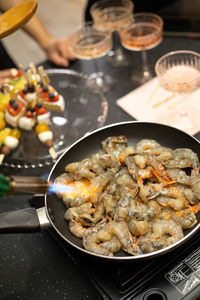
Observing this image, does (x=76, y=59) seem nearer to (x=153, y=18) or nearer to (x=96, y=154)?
(x=153, y=18)

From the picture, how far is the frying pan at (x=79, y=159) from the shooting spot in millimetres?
1075

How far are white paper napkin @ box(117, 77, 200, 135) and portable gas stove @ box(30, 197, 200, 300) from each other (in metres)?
0.64

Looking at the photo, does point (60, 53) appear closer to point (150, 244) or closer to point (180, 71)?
point (180, 71)

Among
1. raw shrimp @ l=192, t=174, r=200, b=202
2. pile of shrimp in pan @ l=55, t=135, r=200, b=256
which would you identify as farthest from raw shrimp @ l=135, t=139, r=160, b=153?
raw shrimp @ l=192, t=174, r=200, b=202

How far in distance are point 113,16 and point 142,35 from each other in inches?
9.2

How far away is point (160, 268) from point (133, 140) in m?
0.57

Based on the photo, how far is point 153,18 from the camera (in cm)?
195

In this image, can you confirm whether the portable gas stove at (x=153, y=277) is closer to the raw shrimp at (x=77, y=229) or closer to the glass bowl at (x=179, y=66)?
the raw shrimp at (x=77, y=229)

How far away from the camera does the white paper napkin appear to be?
1.64 m

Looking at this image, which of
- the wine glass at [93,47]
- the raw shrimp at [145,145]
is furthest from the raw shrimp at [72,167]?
the wine glass at [93,47]

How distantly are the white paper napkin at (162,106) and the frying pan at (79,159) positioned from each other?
20cm

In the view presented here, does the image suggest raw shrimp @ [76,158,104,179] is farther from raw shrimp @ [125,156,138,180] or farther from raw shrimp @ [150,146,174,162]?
raw shrimp @ [150,146,174,162]

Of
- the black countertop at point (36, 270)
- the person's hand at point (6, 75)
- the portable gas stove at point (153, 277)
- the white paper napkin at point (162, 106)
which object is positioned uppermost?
the person's hand at point (6, 75)

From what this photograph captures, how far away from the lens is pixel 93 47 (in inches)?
72.8
